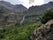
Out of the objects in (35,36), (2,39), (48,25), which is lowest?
(2,39)

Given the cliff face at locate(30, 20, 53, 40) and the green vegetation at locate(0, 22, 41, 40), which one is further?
the green vegetation at locate(0, 22, 41, 40)

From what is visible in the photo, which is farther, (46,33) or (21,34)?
(21,34)

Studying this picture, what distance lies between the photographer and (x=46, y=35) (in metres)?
17.1

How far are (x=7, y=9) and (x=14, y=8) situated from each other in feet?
13.4

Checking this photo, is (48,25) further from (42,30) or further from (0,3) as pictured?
(0,3)

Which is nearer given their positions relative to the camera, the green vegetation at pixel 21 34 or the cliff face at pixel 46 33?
the cliff face at pixel 46 33

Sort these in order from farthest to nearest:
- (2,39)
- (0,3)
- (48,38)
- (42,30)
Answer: (0,3) → (2,39) → (42,30) → (48,38)

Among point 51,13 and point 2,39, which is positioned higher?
point 51,13

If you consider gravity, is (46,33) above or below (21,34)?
above

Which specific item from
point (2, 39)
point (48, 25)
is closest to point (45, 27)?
point (48, 25)

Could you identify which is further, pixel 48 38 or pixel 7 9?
pixel 7 9

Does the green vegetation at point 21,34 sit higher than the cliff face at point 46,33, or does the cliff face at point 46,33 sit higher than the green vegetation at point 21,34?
the cliff face at point 46,33

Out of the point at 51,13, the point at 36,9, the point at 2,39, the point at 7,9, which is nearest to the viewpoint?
the point at 51,13

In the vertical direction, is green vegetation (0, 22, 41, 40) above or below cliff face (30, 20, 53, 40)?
below
